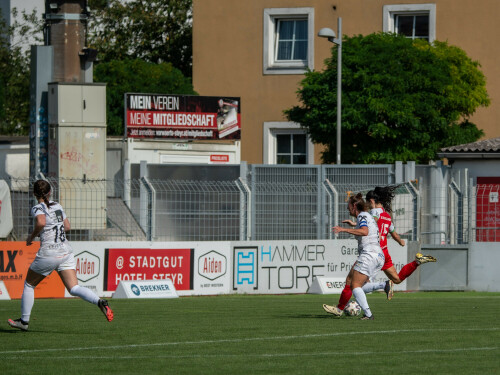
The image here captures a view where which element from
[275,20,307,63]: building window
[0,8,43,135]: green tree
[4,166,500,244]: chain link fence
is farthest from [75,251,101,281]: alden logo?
[0,8,43,135]: green tree

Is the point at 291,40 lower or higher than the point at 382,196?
higher

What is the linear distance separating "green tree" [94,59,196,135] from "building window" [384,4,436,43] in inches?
325

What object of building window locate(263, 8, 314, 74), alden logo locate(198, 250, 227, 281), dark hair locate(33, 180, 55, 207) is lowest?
alden logo locate(198, 250, 227, 281)

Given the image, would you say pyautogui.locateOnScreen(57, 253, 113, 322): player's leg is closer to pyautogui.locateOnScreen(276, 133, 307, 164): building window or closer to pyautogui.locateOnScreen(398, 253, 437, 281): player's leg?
pyautogui.locateOnScreen(398, 253, 437, 281): player's leg

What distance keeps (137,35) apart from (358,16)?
1319 centimetres

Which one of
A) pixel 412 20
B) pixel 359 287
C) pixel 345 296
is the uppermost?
pixel 412 20

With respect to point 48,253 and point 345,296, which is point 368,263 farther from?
point 48,253

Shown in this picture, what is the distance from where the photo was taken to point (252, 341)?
463 inches

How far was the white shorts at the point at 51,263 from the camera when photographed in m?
13.0

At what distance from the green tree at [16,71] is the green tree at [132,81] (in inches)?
371

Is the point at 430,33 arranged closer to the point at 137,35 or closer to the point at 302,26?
the point at 302,26

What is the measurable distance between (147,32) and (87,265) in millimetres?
32937

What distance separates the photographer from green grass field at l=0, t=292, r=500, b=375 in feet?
32.1

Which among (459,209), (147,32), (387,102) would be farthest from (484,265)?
(147,32)
